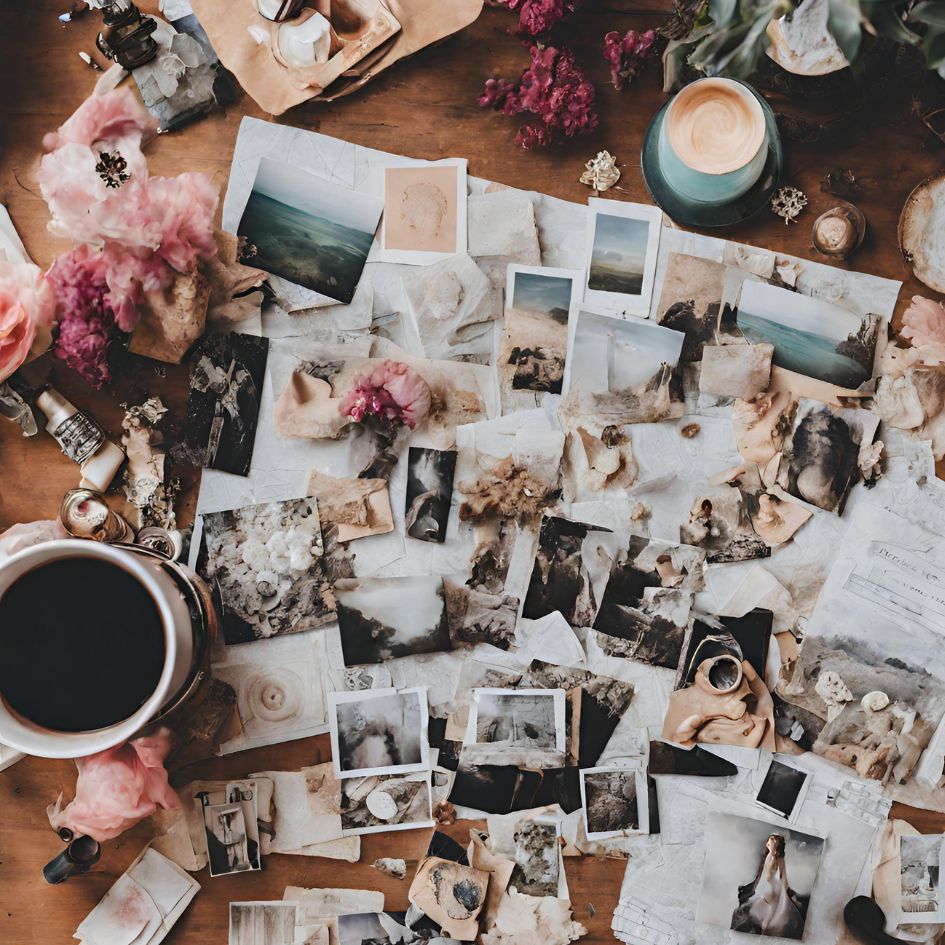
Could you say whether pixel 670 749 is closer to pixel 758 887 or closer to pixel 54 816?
pixel 758 887

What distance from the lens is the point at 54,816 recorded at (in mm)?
1030

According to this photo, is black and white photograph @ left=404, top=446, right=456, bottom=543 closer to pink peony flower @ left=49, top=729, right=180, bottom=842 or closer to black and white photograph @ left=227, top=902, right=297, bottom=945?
pink peony flower @ left=49, top=729, right=180, bottom=842

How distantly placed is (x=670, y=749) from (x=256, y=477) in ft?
2.00

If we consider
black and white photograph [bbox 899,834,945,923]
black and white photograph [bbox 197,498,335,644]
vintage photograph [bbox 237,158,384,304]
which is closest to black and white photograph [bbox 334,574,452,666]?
black and white photograph [bbox 197,498,335,644]

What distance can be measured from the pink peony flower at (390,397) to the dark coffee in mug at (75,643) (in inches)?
12.6

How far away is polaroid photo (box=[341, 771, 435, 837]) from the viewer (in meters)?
1.04

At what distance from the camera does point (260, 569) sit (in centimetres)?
104

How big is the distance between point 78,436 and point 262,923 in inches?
25.1

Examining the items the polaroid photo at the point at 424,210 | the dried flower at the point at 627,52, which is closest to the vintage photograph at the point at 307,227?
the polaroid photo at the point at 424,210

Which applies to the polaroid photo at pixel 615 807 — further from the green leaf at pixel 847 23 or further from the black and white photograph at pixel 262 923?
the green leaf at pixel 847 23

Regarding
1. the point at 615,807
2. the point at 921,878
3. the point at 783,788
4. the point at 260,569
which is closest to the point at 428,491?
the point at 260,569

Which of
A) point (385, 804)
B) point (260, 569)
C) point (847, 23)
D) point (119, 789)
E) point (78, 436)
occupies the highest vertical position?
point (847, 23)

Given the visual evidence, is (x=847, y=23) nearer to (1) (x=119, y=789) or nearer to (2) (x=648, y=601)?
(2) (x=648, y=601)

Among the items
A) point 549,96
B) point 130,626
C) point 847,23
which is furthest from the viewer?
point 549,96
